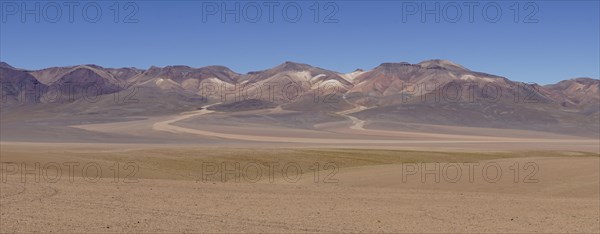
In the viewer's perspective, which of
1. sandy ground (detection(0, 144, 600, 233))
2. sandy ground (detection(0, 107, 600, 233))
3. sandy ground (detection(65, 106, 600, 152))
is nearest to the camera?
sandy ground (detection(0, 144, 600, 233))

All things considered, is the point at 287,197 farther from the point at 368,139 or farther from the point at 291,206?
the point at 368,139

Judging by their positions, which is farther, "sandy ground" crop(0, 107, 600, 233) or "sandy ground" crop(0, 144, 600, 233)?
"sandy ground" crop(0, 107, 600, 233)

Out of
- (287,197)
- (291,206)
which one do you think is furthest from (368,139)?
(291,206)

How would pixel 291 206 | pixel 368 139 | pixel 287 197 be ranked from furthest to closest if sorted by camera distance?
pixel 368 139
pixel 287 197
pixel 291 206

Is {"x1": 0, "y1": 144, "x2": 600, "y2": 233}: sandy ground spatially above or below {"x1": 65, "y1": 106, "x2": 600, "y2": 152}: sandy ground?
above

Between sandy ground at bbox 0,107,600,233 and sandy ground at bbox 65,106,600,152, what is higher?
sandy ground at bbox 0,107,600,233

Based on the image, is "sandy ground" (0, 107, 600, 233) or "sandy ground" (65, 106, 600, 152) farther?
"sandy ground" (65, 106, 600, 152)

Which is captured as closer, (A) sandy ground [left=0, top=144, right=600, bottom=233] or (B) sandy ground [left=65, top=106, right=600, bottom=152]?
(A) sandy ground [left=0, top=144, right=600, bottom=233]

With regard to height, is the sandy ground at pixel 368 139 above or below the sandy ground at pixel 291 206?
below

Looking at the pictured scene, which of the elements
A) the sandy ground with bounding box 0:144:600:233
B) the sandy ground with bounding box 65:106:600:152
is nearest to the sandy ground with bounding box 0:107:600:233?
the sandy ground with bounding box 0:144:600:233

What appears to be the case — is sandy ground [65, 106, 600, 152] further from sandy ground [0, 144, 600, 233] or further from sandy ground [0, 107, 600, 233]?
sandy ground [0, 144, 600, 233]

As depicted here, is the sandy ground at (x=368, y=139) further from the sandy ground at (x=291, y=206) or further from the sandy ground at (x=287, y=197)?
the sandy ground at (x=291, y=206)

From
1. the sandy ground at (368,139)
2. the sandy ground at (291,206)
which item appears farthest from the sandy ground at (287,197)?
the sandy ground at (368,139)

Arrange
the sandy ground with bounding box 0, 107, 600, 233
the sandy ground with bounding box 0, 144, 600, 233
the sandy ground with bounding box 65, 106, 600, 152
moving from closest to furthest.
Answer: the sandy ground with bounding box 0, 144, 600, 233 < the sandy ground with bounding box 0, 107, 600, 233 < the sandy ground with bounding box 65, 106, 600, 152
